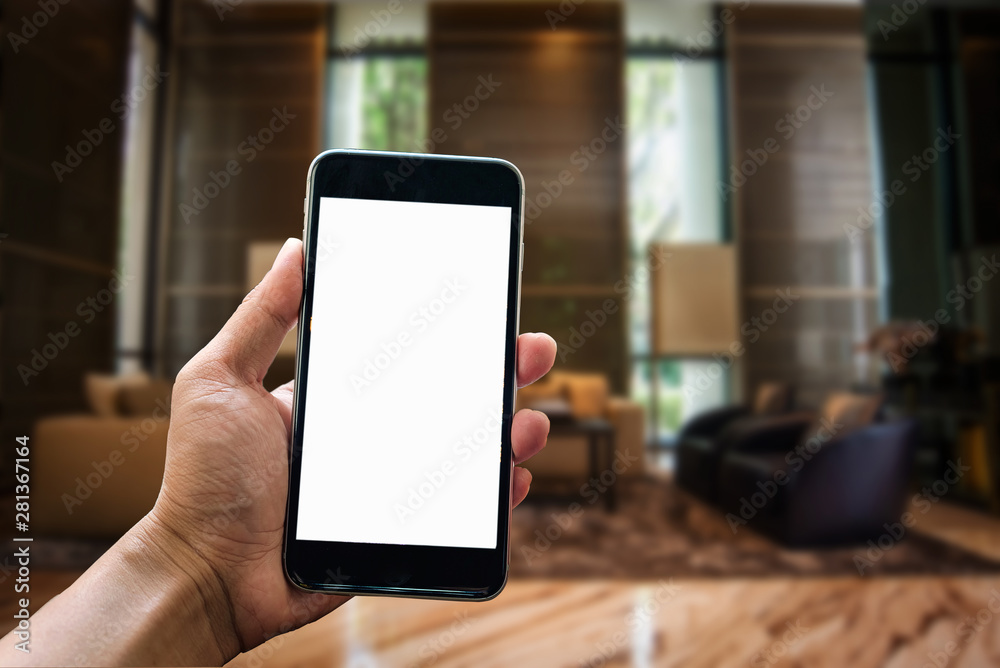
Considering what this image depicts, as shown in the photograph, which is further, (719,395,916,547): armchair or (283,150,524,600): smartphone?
(719,395,916,547): armchair

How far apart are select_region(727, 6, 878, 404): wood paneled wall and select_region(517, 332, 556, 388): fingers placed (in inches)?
80.7

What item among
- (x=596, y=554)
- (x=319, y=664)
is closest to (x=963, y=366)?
(x=596, y=554)

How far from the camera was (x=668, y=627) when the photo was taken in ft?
5.31

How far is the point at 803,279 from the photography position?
2.47 metres

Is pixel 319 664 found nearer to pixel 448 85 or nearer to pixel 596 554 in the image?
pixel 596 554

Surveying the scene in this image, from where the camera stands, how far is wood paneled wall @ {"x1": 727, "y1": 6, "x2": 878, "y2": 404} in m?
2.45

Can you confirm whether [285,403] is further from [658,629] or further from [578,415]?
[578,415]

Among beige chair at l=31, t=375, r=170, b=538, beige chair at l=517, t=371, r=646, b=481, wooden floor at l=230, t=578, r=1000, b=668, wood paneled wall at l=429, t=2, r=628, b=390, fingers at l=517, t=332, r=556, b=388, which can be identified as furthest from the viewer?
wood paneled wall at l=429, t=2, r=628, b=390

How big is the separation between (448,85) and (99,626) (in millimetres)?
2390

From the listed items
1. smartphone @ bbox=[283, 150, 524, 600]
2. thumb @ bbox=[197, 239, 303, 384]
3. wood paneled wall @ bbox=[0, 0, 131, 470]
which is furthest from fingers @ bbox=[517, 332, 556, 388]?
wood paneled wall @ bbox=[0, 0, 131, 470]

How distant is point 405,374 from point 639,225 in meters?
2.02

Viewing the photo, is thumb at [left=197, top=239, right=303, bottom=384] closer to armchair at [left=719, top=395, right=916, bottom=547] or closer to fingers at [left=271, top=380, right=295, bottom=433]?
fingers at [left=271, top=380, right=295, bottom=433]

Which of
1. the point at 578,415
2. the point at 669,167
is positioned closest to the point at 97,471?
the point at 578,415

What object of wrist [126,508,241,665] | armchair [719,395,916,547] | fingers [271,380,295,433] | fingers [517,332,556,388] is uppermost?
fingers [517,332,556,388]
